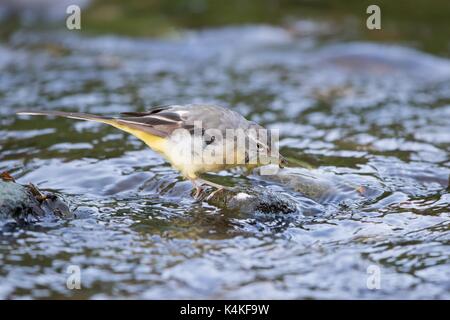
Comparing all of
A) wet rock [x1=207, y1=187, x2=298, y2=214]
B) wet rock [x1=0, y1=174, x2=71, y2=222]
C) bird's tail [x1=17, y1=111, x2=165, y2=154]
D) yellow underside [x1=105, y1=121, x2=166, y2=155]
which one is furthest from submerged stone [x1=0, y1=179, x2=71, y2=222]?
wet rock [x1=207, y1=187, x2=298, y2=214]

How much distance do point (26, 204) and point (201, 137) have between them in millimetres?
1700

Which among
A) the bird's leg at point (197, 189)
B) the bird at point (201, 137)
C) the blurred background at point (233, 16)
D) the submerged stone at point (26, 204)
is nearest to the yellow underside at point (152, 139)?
the bird at point (201, 137)

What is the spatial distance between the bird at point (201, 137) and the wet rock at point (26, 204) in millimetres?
850

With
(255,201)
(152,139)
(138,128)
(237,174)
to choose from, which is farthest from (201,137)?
(237,174)

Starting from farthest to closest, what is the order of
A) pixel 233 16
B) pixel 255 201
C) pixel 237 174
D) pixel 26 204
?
1. pixel 233 16
2. pixel 237 174
3. pixel 255 201
4. pixel 26 204

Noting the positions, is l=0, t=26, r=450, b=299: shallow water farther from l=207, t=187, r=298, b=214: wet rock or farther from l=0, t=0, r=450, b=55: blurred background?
l=0, t=0, r=450, b=55: blurred background

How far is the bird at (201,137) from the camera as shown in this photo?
23.1 feet

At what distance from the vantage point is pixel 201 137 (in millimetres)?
7133

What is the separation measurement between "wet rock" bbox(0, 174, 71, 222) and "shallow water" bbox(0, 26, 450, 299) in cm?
12

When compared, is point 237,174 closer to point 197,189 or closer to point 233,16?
point 197,189

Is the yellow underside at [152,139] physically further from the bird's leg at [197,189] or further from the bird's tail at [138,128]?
the bird's leg at [197,189]

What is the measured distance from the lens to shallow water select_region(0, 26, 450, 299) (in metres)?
5.86
